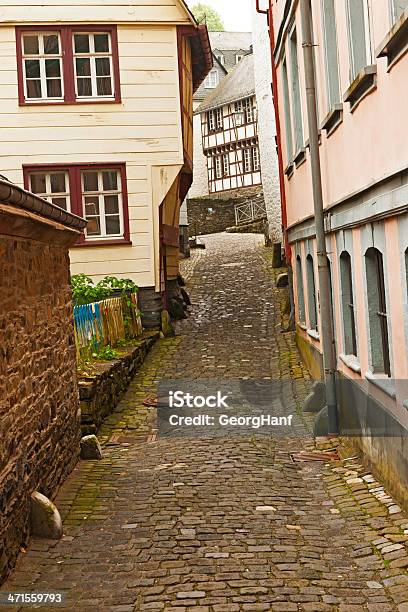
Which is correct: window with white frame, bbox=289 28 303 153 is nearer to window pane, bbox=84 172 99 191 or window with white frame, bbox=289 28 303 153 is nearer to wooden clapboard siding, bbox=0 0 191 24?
wooden clapboard siding, bbox=0 0 191 24

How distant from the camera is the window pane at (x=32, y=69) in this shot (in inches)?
666

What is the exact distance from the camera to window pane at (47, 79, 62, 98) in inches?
671

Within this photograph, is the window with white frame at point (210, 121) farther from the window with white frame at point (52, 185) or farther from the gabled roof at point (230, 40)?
the window with white frame at point (52, 185)

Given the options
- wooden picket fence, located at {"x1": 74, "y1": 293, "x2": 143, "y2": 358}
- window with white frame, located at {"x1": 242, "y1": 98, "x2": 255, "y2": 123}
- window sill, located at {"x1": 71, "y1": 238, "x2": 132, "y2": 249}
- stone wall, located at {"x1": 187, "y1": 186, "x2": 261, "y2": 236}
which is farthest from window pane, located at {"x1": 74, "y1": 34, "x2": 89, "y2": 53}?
window with white frame, located at {"x1": 242, "y1": 98, "x2": 255, "y2": 123}

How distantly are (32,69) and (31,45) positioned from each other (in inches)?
Result: 19.1

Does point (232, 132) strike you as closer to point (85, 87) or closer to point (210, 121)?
point (210, 121)

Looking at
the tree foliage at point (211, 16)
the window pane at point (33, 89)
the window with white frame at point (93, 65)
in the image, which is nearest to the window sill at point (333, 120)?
the window with white frame at point (93, 65)

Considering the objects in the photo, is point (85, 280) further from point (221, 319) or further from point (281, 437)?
point (281, 437)

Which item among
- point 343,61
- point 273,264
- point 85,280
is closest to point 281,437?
point 343,61

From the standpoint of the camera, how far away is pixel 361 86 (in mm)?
7488

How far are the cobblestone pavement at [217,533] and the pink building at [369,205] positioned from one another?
0.63 metres

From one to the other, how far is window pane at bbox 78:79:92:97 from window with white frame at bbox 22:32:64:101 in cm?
36

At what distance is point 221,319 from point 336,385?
879 cm

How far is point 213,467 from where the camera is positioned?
8945mm
